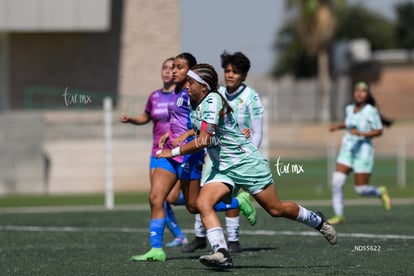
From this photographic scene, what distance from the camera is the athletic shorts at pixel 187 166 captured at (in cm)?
1123

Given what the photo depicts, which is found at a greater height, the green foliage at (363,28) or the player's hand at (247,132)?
the green foliage at (363,28)

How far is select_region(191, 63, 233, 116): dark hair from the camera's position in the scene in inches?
398

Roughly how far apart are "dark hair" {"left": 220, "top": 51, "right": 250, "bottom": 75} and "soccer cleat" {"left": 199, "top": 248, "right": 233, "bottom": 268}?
2.48 metres

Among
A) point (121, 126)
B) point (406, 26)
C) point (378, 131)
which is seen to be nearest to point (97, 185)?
point (121, 126)

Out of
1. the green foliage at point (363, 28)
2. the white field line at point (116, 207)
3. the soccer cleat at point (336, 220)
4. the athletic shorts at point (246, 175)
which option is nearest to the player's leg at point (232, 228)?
the athletic shorts at point (246, 175)

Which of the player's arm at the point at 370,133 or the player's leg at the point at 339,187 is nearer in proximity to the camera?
the player's arm at the point at 370,133

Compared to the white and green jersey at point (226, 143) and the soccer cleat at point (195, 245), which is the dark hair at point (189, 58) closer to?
the white and green jersey at point (226, 143)

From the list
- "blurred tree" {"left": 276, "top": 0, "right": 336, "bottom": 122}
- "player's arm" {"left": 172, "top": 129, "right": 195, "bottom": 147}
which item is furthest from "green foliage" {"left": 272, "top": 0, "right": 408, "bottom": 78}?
"player's arm" {"left": 172, "top": 129, "right": 195, "bottom": 147}

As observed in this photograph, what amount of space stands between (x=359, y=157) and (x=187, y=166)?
572 centimetres

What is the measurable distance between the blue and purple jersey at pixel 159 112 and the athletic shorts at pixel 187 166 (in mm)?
1217

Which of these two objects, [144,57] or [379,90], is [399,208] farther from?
[379,90]

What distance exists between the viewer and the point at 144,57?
33.8 m

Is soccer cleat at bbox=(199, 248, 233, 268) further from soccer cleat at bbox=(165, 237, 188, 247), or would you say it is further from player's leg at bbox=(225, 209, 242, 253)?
soccer cleat at bbox=(165, 237, 188, 247)

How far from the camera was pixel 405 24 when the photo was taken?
78.5 metres
